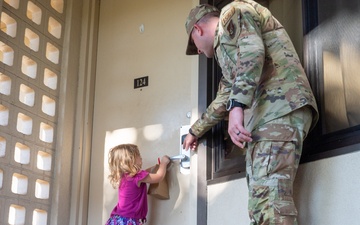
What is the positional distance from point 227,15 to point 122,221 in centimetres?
172

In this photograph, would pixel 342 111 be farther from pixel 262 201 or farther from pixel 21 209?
pixel 21 209

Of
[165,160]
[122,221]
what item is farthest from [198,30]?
[122,221]

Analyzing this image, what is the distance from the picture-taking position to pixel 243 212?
2.79 meters

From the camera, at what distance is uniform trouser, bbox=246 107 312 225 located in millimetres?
2145

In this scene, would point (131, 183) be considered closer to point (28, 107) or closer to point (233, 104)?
point (28, 107)

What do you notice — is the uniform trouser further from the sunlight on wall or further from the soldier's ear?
the sunlight on wall

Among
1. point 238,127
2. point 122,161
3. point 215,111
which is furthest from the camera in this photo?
point 122,161

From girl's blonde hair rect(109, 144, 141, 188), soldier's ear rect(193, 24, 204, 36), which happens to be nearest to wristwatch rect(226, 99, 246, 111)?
soldier's ear rect(193, 24, 204, 36)

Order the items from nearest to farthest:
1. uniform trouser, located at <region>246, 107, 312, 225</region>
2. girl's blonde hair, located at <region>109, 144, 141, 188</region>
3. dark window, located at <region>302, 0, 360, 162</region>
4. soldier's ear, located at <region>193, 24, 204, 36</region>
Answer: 1. uniform trouser, located at <region>246, 107, 312, 225</region>
2. dark window, located at <region>302, 0, 360, 162</region>
3. soldier's ear, located at <region>193, 24, 204, 36</region>
4. girl's blonde hair, located at <region>109, 144, 141, 188</region>

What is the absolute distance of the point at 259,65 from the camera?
7.27 ft

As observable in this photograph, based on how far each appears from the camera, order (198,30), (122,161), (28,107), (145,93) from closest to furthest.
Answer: (198,30), (122,161), (28,107), (145,93)

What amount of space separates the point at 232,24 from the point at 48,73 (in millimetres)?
1987

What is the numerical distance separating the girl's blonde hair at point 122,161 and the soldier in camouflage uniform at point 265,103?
132 centimetres

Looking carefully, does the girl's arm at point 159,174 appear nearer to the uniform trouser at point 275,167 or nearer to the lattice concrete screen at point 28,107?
the lattice concrete screen at point 28,107
